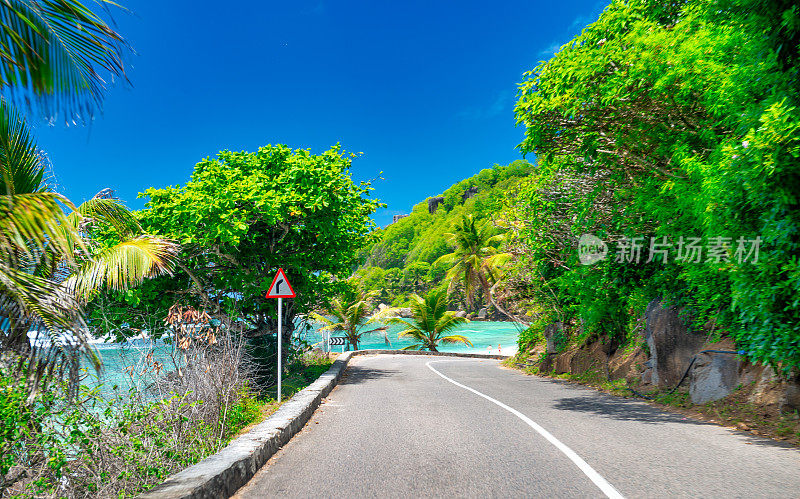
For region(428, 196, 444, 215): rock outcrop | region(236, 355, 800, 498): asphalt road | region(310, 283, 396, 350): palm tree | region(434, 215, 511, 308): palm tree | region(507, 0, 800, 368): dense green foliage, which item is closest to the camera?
region(236, 355, 800, 498): asphalt road

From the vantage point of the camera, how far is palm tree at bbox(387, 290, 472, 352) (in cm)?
3462

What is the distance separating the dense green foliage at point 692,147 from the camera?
5.86 m

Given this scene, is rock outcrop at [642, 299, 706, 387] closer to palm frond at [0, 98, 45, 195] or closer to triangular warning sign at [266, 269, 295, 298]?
triangular warning sign at [266, 269, 295, 298]

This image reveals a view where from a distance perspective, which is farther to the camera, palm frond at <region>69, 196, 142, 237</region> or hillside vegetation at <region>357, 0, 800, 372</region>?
palm frond at <region>69, 196, 142, 237</region>

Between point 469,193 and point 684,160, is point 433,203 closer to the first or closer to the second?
point 469,193

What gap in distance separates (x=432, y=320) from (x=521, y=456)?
98.3 feet

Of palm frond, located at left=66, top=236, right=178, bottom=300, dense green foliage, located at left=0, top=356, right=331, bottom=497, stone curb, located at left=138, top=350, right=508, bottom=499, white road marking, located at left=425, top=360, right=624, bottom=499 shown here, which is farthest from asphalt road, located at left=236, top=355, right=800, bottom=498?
palm frond, located at left=66, top=236, right=178, bottom=300

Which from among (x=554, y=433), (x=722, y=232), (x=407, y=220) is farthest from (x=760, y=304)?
(x=407, y=220)

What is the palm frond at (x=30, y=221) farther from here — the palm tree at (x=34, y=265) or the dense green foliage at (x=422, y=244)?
the dense green foliage at (x=422, y=244)

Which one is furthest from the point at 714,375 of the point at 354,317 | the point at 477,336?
the point at 477,336

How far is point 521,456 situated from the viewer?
208 inches

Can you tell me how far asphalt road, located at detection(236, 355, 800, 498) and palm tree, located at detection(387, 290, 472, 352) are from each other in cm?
2557

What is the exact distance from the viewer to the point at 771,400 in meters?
7.03

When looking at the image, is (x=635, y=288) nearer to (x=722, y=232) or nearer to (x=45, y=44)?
(x=722, y=232)
